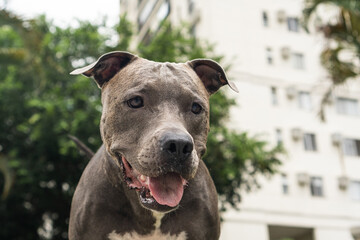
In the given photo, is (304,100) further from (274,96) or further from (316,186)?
(316,186)

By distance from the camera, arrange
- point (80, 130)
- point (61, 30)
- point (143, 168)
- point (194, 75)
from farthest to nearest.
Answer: point (61, 30) → point (80, 130) → point (194, 75) → point (143, 168)

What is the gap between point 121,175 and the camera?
10.4 ft

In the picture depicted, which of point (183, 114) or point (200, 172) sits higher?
point (183, 114)

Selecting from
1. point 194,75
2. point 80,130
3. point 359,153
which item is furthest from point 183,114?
point 359,153

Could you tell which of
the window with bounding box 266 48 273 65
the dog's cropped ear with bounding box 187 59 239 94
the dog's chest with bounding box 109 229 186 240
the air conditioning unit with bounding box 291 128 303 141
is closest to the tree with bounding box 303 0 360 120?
the dog's cropped ear with bounding box 187 59 239 94

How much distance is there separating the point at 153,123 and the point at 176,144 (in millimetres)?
300

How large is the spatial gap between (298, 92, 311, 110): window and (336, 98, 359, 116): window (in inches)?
65.5

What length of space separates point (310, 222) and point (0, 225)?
540 inches

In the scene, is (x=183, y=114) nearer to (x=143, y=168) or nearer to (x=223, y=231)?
(x=143, y=168)

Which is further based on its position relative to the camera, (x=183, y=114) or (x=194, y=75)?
(x=194, y=75)

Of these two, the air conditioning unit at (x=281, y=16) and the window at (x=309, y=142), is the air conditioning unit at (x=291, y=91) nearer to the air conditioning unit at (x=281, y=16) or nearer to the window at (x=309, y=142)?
the window at (x=309, y=142)

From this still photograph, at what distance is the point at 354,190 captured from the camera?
76.4ft

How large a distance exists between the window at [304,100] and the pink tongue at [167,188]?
22.0 metres

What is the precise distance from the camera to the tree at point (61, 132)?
13.2 m
